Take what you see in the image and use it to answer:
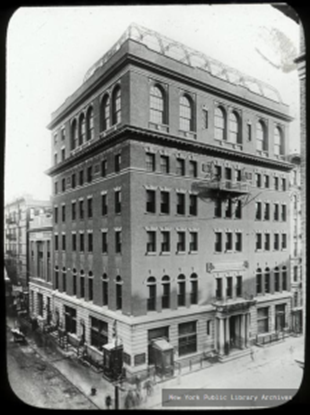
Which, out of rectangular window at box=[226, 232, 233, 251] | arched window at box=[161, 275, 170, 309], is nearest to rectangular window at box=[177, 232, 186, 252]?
arched window at box=[161, 275, 170, 309]

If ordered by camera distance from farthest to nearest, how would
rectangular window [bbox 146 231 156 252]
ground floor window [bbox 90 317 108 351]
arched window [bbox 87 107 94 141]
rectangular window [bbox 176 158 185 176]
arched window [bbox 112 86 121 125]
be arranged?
arched window [bbox 87 107 94 141]
rectangular window [bbox 176 158 185 176]
rectangular window [bbox 146 231 156 252]
arched window [bbox 112 86 121 125]
ground floor window [bbox 90 317 108 351]

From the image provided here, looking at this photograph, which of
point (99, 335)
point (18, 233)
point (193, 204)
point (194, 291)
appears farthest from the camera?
point (194, 291)

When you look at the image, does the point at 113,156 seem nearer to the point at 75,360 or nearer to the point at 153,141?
the point at 153,141

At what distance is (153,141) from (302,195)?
4486 mm

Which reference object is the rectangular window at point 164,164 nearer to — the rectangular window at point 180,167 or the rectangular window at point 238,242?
the rectangular window at point 180,167

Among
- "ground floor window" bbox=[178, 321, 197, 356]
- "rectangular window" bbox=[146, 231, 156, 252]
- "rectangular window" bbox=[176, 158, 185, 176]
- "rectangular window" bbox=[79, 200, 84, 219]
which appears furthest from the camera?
"rectangular window" bbox=[79, 200, 84, 219]

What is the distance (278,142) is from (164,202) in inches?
153

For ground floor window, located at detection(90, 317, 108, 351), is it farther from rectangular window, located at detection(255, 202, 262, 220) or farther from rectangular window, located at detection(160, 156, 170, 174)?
rectangular window, located at detection(255, 202, 262, 220)

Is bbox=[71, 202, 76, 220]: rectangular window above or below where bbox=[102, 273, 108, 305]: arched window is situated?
above

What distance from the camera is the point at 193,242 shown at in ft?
29.6

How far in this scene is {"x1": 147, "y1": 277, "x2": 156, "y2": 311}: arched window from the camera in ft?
28.4

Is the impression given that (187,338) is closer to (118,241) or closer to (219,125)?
(118,241)

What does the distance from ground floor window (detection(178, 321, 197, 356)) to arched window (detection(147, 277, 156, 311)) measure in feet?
3.78

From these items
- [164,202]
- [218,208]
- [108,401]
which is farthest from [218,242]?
[108,401]
